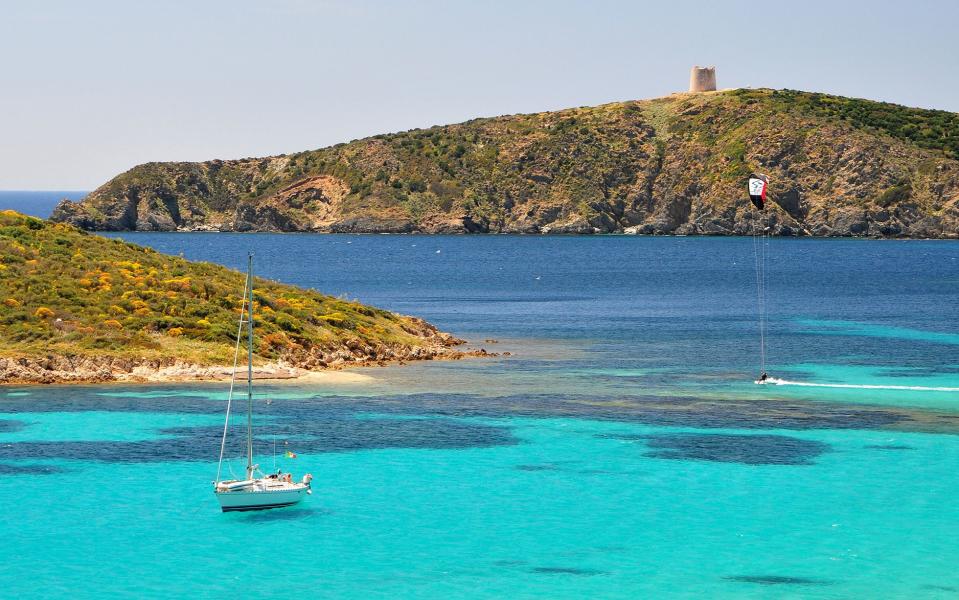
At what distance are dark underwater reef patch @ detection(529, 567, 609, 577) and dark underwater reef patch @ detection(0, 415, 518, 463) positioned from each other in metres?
14.1

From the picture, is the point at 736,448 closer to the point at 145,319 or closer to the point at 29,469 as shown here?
the point at 29,469

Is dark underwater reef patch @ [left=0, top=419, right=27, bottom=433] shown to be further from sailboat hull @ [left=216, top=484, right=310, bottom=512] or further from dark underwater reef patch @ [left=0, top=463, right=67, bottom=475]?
sailboat hull @ [left=216, top=484, right=310, bottom=512]

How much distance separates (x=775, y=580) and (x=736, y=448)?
15.1 metres

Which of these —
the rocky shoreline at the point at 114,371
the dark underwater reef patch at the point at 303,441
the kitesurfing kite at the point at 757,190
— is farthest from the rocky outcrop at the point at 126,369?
the kitesurfing kite at the point at 757,190

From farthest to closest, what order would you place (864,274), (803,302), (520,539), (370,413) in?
(864,274)
(803,302)
(370,413)
(520,539)

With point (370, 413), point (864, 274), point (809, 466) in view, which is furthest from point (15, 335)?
point (864, 274)

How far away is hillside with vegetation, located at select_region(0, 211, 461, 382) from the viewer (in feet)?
198

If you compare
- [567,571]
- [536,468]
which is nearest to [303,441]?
[536,468]

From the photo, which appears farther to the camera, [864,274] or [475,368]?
[864,274]

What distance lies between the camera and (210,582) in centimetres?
3034

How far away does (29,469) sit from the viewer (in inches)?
1609

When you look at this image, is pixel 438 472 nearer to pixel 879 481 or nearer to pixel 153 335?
pixel 879 481

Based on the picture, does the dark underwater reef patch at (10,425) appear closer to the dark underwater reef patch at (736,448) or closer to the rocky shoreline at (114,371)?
the rocky shoreline at (114,371)

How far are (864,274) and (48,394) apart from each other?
12924 centimetres
